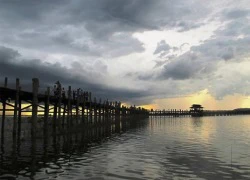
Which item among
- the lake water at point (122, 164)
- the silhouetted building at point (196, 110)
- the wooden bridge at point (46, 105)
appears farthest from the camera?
the silhouetted building at point (196, 110)

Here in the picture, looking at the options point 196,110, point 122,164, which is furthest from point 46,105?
point 196,110

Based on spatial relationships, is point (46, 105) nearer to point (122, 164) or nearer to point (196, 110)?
point (122, 164)

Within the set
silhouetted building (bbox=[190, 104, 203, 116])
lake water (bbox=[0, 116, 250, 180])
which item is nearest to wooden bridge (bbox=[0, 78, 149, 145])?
lake water (bbox=[0, 116, 250, 180])

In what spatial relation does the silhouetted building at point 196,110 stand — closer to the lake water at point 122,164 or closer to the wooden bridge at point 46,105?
the wooden bridge at point 46,105

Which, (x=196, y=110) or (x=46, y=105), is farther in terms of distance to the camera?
(x=196, y=110)

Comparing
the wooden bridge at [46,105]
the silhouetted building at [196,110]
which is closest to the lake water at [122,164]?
the wooden bridge at [46,105]

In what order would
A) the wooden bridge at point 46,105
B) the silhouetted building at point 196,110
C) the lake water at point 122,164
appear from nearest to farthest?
1. the lake water at point 122,164
2. the wooden bridge at point 46,105
3. the silhouetted building at point 196,110

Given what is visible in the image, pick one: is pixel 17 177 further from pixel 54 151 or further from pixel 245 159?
pixel 245 159

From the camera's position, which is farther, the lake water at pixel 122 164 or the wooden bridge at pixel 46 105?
the wooden bridge at pixel 46 105

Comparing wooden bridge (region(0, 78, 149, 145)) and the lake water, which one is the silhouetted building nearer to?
wooden bridge (region(0, 78, 149, 145))

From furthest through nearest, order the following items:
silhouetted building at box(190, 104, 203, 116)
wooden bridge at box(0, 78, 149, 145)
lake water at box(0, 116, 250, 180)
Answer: silhouetted building at box(190, 104, 203, 116) → wooden bridge at box(0, 78, 149, 145) → lake water at box(0, 116, 250, 180)

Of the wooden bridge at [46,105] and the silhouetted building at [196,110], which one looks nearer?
→ the wooden bridge at [46,105]

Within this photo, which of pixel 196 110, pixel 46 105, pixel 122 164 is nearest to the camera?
pixel 122 164

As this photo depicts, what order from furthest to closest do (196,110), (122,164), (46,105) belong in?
1. (196,110)
2. (46,105)
3. (122,164)
